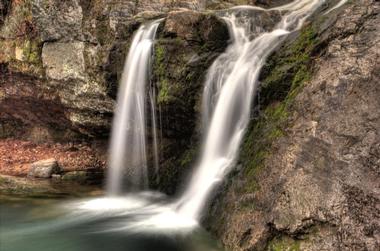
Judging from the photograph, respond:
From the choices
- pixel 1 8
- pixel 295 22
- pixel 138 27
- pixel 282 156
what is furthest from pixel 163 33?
pixel 1 8

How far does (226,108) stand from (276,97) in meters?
1.12

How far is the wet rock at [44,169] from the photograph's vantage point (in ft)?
35.3

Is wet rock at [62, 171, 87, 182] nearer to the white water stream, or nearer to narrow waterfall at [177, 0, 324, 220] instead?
the white water stream

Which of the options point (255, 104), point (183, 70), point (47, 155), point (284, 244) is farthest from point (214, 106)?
point (47, 155)

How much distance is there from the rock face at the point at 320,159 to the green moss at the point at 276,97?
2 centimetres

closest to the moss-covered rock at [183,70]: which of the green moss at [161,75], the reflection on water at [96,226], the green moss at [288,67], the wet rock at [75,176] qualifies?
the green moss at [161,75]

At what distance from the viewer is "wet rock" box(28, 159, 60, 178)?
10766mm

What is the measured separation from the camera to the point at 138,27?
392 inches

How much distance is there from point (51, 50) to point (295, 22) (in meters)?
7.14

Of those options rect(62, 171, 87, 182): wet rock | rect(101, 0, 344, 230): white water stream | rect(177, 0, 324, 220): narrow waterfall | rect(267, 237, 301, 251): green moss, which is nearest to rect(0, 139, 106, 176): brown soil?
rect(62, 171, 87, 182): wet rock

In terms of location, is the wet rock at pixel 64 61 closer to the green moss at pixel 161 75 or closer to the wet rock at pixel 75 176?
the wet rock at pixel 75 176

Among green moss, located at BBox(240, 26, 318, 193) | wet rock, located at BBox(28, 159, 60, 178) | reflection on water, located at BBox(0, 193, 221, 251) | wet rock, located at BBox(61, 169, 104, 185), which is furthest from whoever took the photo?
wet rock, located at BBox(28, 159, 60, 178)

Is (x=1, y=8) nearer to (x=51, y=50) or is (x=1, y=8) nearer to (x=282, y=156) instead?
(x=51, y=50)

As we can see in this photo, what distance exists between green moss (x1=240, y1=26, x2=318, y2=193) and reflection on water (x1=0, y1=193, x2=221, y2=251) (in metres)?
1.38
